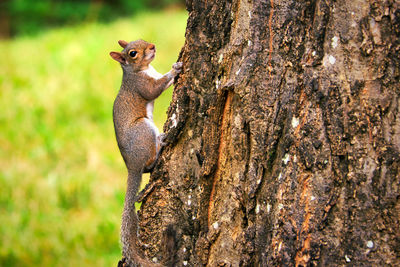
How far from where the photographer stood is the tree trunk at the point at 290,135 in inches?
64.2

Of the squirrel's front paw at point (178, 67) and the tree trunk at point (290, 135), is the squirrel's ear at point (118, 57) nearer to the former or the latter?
the squirrel's front paw at point (178, 67)

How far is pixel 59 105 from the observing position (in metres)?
6.23

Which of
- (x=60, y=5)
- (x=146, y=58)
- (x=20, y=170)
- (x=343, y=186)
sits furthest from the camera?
(x=60, y=5)

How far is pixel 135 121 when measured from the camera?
3008 mm

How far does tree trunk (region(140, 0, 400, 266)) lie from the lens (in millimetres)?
1630

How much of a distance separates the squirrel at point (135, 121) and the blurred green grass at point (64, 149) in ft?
4.15

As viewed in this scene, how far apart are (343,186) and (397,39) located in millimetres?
526

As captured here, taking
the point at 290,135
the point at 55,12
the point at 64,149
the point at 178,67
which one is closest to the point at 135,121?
the point at 178,67

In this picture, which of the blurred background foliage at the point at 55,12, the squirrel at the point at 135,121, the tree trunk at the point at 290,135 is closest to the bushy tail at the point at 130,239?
the squirrel at the point at 135,121

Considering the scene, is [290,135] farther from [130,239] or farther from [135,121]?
[135,121]

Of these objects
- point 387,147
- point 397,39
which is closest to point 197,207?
point 387,147

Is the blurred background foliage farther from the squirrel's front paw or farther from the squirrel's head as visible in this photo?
the squirrel's front paw

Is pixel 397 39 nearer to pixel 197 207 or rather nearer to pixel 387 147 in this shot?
pixel 387 147

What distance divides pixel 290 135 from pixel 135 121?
1.44 metres
